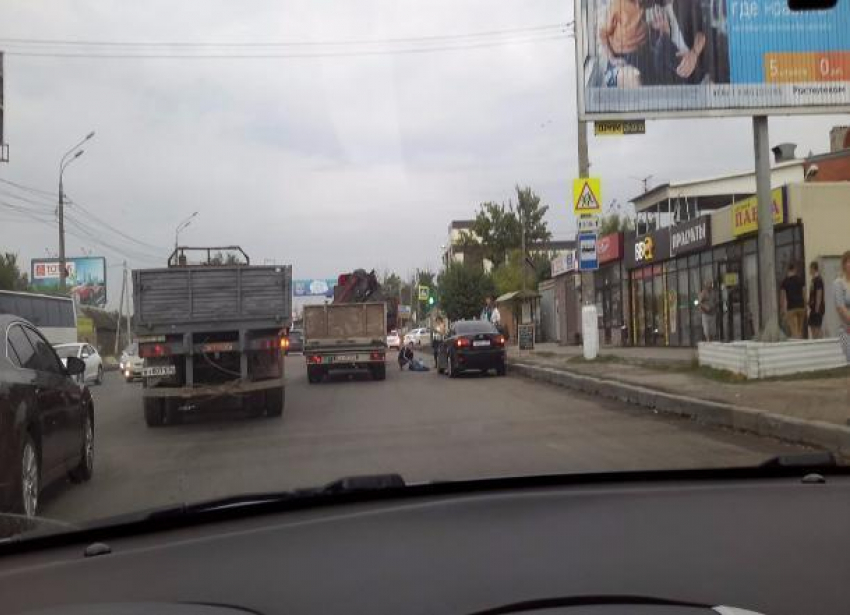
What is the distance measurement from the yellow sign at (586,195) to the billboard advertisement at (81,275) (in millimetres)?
64351

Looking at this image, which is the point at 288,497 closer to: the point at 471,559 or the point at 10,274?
the point at 471,559

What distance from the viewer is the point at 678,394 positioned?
12.5m

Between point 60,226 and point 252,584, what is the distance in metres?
37.3

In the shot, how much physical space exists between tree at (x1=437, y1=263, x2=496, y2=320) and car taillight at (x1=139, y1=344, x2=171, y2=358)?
Answer: 136ft

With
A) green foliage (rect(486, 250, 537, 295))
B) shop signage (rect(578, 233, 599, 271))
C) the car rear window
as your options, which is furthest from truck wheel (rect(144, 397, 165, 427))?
green foliage (rect(486, 250, 537, 295))

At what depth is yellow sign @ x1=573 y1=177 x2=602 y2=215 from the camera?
2022 cm

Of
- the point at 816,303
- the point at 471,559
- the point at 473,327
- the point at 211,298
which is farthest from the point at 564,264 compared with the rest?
the point at 471,559

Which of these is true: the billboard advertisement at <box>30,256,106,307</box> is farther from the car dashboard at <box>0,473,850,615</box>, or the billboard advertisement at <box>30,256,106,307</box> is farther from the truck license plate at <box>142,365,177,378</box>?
the car dashboard at <box>0,473,850,615</box>

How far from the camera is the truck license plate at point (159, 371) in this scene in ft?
40.0


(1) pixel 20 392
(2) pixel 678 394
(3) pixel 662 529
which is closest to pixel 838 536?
(3) pixel 662 529

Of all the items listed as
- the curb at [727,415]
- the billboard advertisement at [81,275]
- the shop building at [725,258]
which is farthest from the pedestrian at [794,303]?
the billboard advertisement at [81,275]

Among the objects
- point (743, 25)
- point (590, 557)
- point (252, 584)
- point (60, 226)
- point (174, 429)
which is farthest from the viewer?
point (60, 226)

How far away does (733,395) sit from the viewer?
38.9ft

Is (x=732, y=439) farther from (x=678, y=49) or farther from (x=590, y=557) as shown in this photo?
(x=678, y=49)
